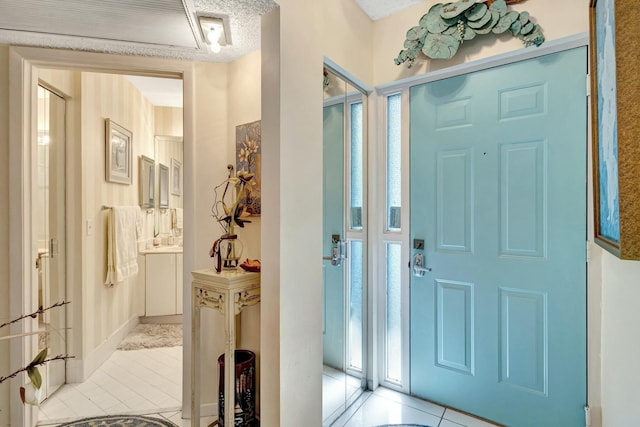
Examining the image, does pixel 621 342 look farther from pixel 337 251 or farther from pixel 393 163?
pixel 393 163

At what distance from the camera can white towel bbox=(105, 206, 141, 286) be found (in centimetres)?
277

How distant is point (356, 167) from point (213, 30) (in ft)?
3.72

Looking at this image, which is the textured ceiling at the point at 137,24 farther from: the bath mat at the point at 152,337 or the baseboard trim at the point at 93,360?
the bath mat at the point at 152,337

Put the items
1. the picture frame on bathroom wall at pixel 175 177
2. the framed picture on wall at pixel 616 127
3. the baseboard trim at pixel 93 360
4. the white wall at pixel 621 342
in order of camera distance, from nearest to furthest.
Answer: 1. the framed picture on wall at pixel 616 127
2. the white wall at pixel 621 342
3. the baseboard trim at pixel 93 360
4. the picture frame on bathroom wall at pixel 175 177

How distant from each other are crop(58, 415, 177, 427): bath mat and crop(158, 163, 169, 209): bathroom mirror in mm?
2530

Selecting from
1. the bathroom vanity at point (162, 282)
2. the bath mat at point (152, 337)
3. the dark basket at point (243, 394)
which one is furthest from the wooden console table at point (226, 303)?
the bathroom vanity at point (162, 282)

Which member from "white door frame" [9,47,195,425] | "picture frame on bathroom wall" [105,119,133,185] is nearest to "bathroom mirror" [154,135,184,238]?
"picture frame on bathroom wall" [105,119,133,185]

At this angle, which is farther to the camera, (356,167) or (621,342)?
(356,167)

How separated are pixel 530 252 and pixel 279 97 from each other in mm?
1556

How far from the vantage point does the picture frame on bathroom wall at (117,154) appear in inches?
110

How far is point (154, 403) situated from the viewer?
2197mm

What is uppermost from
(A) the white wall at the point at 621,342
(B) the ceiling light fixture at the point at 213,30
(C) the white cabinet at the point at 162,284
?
(B) the ceiling light fixture at the point at 213,30

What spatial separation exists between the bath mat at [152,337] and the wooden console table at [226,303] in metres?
1.59

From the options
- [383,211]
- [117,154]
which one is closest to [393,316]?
[383,211]
